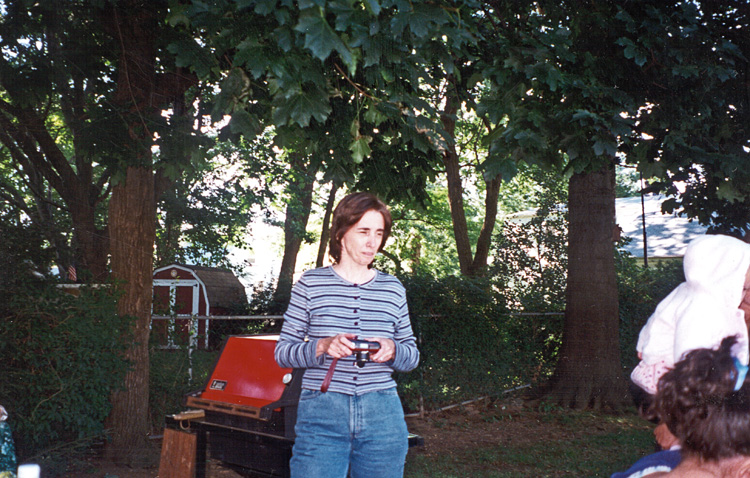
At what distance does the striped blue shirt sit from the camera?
291 cm

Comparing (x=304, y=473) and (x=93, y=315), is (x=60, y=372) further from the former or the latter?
(x=304, y=473)

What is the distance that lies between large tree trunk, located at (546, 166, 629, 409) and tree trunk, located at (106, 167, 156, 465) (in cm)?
670

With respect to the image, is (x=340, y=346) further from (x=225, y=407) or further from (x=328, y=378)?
(x=225, y=407)

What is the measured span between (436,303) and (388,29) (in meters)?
6.91

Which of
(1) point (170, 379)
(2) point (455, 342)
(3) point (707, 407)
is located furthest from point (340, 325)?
(2) point (455, 342)

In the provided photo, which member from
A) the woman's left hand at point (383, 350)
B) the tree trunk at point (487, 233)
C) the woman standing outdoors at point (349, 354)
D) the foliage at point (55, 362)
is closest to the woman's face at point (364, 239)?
the woman standing outdoors at point (349, 354)

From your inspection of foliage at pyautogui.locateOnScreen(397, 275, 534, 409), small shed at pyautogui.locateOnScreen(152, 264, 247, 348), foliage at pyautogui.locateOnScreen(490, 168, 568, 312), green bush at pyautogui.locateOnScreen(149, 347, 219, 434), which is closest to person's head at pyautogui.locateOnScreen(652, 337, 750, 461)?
green bush at pyautogui.locateOnScreen(149, 347, 219, 434)

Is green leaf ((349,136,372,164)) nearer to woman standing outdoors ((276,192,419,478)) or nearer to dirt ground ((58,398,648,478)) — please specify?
woman standing outdoors ((276,192,419,478))

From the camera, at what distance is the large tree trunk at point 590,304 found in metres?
11.1

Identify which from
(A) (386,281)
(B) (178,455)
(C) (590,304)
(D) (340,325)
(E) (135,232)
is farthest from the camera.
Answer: (C) (590,304)

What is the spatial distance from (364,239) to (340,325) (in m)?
0.39

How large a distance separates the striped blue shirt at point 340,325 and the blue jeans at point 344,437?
0.05 m

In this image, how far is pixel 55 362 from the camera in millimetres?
6523

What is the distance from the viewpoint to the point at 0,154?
51.7 feet
